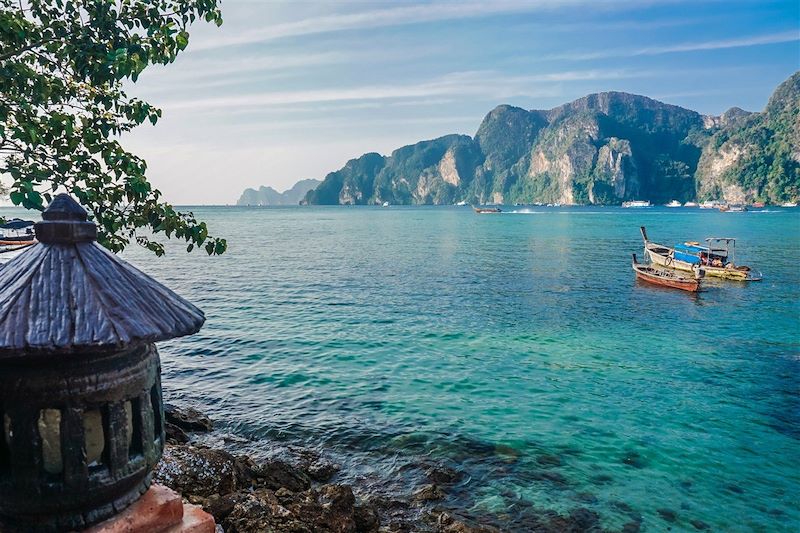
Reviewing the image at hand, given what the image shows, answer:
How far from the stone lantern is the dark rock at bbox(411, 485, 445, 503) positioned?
7392mm

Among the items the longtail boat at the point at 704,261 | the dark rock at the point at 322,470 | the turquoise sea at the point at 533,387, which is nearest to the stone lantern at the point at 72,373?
the dark rock at the point at 322,470

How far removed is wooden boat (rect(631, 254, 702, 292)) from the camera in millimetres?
33062

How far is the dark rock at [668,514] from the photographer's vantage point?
970cm

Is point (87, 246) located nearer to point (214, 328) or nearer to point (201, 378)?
point (201, 378)

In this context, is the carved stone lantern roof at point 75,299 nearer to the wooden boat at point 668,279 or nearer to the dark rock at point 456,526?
the dark rock at point 456,526

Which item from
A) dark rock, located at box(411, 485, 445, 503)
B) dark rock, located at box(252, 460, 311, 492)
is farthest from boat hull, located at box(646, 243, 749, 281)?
dark rock, located at box(252, 460, 311, 492)

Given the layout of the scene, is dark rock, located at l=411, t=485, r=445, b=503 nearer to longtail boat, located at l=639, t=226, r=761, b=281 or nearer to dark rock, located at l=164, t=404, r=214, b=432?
dark rock, located at l=164, t=404, r=214, b=432

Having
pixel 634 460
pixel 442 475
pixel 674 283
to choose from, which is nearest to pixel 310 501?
pixel 442 475

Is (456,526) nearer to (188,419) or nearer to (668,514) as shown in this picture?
(668,514)

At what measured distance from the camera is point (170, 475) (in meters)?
8.27

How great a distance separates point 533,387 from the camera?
16531 mm

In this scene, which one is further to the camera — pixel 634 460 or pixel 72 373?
pixel 634 460

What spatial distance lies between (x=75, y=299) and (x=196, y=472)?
625cm

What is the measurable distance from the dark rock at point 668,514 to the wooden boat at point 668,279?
88.1 feet
